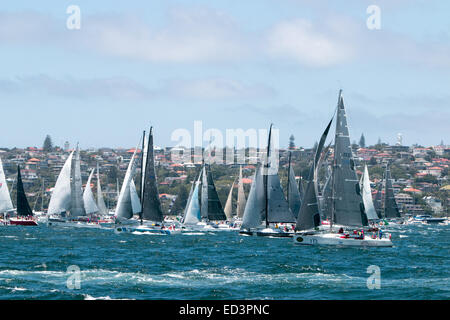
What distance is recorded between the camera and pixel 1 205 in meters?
116

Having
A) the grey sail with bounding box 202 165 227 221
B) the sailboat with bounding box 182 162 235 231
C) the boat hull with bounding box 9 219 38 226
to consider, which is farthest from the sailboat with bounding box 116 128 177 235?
the boat hull with bounding box 9 219 38 226

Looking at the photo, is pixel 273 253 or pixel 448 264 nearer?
pixel 448 264

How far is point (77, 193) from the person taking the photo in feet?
359

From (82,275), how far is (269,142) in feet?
144

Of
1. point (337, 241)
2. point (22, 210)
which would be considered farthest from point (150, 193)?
point (22, 210)

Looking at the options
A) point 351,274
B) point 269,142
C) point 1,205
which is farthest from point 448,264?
point 1,205

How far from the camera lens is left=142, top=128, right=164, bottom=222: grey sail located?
87.2 meters

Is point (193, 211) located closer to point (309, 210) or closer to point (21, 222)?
point (21, 222)

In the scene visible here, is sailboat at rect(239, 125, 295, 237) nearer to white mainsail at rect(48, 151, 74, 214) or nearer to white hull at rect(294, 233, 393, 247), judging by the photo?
white hull at rect(294, 233, 393, 247)

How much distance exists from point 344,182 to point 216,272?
2415cm

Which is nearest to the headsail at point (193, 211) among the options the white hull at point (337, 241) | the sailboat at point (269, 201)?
the sailboat at point (269, 201)

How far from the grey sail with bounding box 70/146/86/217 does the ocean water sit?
Result: 42036 mm
